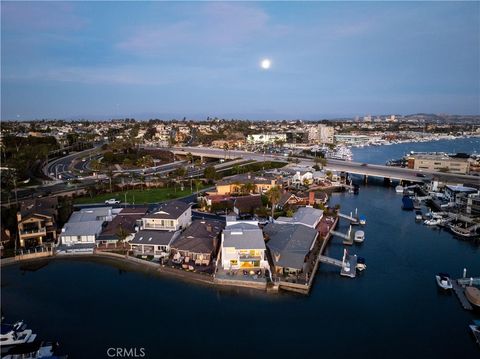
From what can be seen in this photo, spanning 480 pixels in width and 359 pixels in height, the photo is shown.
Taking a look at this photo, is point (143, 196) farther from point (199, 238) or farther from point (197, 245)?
point (197, 245)

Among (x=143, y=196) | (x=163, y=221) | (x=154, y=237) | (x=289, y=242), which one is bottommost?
(x=143, y=196)

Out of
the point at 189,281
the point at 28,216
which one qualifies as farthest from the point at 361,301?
the point at 28,216

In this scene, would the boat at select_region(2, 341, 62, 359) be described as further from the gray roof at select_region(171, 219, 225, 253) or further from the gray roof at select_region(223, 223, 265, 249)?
the gray roof at select_region(223, 223, 265, 249)

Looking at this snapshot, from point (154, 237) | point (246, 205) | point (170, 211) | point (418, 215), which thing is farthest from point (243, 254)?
point (418, 215)

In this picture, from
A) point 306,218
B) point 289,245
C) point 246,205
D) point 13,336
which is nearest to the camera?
point 13,336

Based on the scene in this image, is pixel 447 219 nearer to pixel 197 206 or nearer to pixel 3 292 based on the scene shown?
pixel 197 206

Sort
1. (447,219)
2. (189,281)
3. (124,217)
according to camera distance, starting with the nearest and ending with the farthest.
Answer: (189,281), (124,217), (447,219)

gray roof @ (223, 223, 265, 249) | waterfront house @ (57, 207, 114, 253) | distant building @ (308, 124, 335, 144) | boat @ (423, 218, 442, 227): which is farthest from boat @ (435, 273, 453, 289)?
distant building @ (308, 124, 335, 144)
